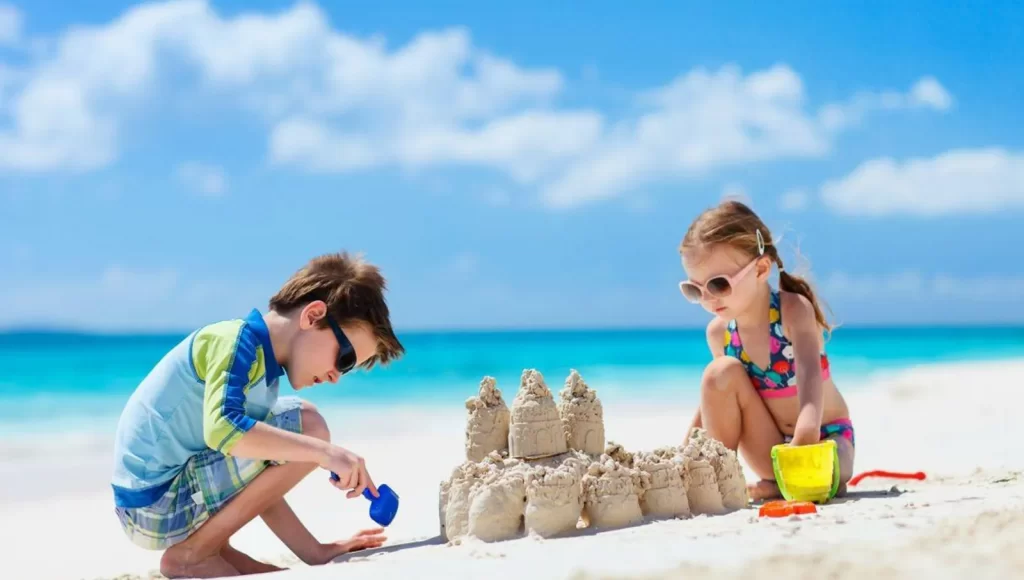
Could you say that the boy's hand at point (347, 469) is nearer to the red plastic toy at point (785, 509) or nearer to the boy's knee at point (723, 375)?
the red plastic toy at point (785, 509)

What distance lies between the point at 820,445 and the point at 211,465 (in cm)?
227

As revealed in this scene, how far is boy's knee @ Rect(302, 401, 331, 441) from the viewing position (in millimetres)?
3484

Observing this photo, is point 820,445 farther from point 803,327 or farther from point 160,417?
point 160,417

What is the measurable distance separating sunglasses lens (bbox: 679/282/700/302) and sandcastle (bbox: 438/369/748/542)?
67 cm

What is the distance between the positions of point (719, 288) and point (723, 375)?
1.22 feet

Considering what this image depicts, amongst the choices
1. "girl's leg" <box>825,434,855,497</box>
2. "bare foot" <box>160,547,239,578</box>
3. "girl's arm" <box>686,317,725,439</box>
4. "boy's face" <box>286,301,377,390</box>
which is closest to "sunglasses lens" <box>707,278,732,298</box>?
"girl's arm" <box>686,317,725,439</box>

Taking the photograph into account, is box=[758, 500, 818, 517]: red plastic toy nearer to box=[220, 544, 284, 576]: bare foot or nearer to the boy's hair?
the boy's hair

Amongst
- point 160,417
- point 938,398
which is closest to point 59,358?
point 938,398

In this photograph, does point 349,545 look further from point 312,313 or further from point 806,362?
point 806,362

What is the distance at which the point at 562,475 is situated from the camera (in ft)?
10.2

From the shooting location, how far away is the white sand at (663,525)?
7.68ft

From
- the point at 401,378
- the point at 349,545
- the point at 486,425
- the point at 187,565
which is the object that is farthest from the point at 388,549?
the point at 401,378

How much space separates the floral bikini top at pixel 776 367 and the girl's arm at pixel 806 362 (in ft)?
0.14

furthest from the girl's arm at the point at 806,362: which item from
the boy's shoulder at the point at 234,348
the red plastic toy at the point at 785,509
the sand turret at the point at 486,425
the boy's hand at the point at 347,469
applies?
the boy's shoulder at the point at 234,348
